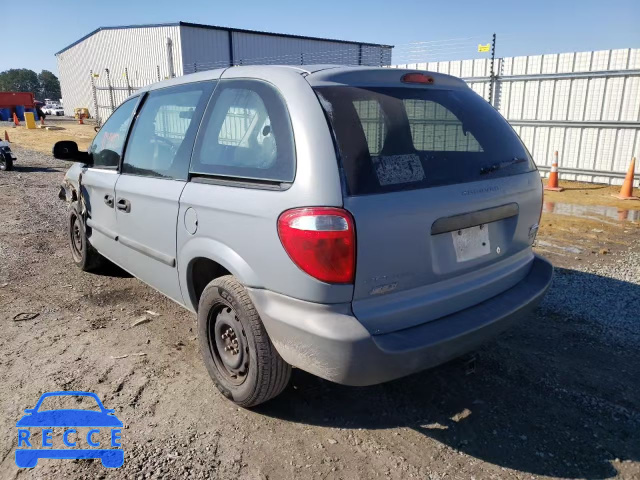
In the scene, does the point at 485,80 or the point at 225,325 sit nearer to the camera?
the point at 225,325

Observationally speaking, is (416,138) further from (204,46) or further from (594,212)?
(204,46)

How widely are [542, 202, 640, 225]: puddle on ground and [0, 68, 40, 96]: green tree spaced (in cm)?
12994

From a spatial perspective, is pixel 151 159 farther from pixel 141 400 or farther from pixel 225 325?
pixel 141 400

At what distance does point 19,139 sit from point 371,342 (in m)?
25.6

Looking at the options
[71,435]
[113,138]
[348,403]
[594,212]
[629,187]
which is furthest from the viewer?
[629,187]

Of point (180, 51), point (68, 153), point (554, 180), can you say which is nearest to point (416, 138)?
point (68, 153)

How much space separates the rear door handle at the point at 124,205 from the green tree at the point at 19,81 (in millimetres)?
130477

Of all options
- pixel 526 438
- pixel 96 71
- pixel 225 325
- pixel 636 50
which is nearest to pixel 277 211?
pixel 225 325

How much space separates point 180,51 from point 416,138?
28845mm

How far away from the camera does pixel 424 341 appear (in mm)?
2264

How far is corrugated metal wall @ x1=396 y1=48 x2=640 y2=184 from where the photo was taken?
32.0 feet

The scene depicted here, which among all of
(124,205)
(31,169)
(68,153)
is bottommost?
(31,169)

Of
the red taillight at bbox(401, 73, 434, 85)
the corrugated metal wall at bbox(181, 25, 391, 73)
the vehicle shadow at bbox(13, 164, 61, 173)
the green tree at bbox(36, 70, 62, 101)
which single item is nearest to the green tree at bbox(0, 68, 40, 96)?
the green tree at bbox(36, 70, 62, 101)

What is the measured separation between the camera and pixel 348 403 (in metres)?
2.86
